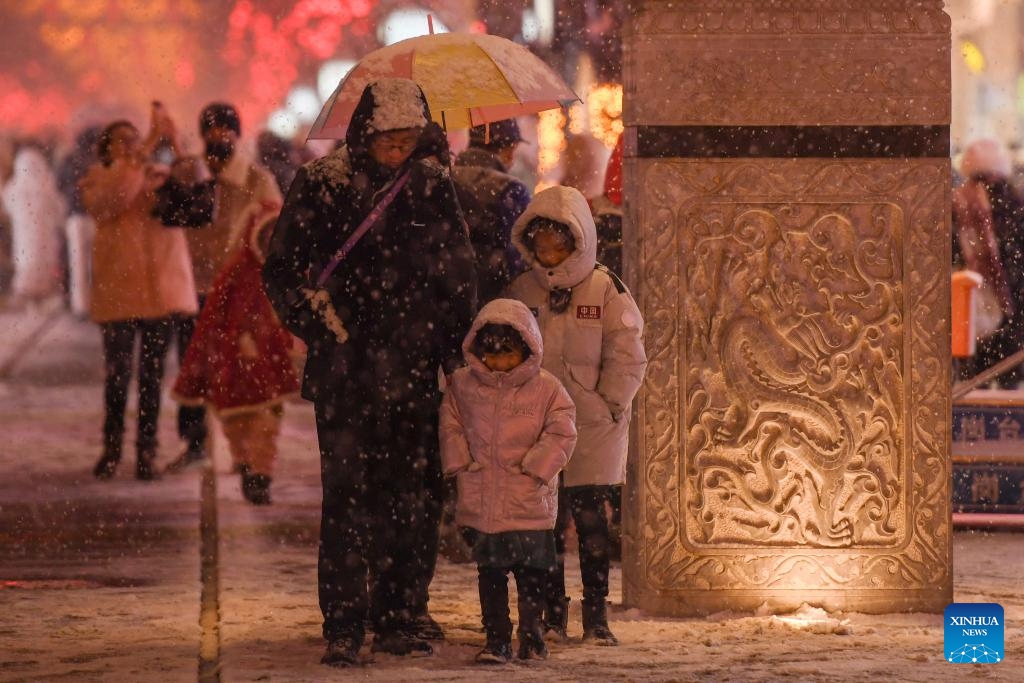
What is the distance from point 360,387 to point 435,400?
270 millimetres

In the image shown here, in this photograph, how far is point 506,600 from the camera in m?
7.25

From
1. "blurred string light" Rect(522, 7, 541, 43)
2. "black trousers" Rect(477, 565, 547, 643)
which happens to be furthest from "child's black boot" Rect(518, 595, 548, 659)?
"blurred string light" Rect(522, 7, 541, 43)

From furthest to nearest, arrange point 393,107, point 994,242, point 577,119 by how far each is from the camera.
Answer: point 577,119 < point 994,242 < point 393,107

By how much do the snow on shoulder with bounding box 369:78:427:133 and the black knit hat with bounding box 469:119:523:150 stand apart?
183 centimetres

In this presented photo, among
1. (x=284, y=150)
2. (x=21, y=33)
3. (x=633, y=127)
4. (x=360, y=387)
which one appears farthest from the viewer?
(x=21, y=33)

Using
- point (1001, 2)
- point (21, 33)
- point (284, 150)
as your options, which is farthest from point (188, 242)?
point (21, 33)

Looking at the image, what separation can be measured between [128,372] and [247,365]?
1507 millimetres

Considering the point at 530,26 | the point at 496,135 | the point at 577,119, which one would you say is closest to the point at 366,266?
the point at 496,135

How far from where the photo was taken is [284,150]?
51.6 feet

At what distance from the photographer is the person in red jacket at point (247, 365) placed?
11445mm

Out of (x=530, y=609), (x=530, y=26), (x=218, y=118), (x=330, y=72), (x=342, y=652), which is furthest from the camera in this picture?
(x=330, y=72)

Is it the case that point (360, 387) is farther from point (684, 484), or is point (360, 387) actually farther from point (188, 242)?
point (188, 242)

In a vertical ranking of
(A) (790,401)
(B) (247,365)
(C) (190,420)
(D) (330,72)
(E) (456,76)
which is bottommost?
(C) (190,420)

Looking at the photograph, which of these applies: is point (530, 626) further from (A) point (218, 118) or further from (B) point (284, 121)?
(B) point (284, 121)
